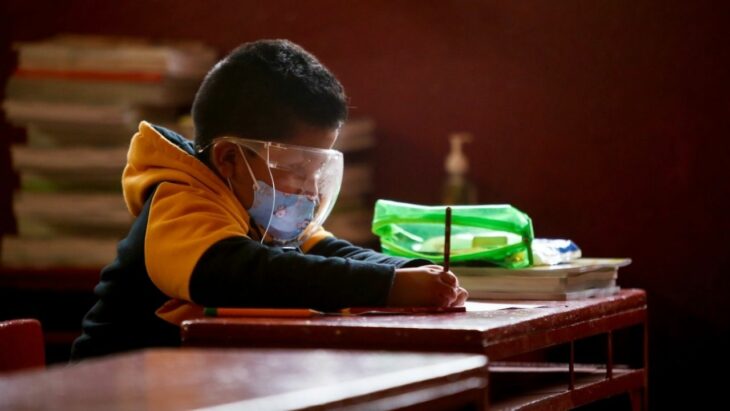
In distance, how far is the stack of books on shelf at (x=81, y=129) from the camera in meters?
2.86

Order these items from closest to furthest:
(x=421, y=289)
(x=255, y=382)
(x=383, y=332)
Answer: (x=255, y=382) < (x=383, y=332) < (x=421, y=289)

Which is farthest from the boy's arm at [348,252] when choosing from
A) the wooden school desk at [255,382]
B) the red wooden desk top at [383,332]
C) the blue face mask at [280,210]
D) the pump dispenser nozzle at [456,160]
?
the pump dispenser nozzle at [456,160]

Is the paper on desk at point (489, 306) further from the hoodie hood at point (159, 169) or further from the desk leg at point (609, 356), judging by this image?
the hoodie hood at point (159, 169)

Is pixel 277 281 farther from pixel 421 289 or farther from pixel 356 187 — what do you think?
pixel 356 187

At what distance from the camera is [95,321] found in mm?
1721

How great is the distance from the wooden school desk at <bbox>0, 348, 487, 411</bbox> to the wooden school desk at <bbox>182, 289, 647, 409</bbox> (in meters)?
0.22

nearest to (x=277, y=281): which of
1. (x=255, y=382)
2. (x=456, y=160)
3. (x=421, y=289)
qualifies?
(x=421, y=289)

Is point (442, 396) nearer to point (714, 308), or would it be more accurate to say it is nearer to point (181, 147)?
point (181, 147)

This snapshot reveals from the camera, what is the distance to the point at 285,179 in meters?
1.73

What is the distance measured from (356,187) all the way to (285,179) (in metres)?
1.18

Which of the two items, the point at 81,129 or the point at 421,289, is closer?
the point at 421,289

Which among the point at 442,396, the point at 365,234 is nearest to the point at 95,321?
the point at 442,396

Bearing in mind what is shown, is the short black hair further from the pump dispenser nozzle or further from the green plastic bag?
the pump dispenser nozzle

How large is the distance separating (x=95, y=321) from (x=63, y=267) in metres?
1.23
